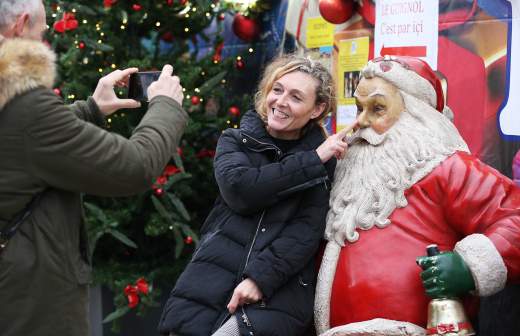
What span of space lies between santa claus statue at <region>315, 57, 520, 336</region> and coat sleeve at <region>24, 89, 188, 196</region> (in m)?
0.92

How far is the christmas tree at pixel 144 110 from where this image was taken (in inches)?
193

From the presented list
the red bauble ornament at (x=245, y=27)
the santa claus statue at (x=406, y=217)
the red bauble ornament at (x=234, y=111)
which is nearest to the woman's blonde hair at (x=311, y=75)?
the santa claus statue at (x=406, y=217)

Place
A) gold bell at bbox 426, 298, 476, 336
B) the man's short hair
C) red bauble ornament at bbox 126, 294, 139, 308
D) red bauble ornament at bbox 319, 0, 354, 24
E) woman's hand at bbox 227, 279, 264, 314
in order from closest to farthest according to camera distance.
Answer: the man's short hair
gold bell at bbox 426, 298, 476, 336
woman's hand at bbox 227, 279, 264, 314
red bauble ornament at bbox 319, 0, 354, 24
red bauble ornament at bbox 126, 294, 139, 308

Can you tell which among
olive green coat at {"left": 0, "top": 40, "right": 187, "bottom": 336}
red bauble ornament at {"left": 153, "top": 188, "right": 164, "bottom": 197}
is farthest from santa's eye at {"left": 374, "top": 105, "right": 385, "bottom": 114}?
red bauble ornament at {"left": 153, "top": 188, "right": 164, "bottom": 197}

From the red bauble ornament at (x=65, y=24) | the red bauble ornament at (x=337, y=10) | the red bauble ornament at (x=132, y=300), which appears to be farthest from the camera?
the red bauble ornament at (x=132, y=300)

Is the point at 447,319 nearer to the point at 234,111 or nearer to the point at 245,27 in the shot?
the point at 234,111

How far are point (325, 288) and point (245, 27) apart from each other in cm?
351

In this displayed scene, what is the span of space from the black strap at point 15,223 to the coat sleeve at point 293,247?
0.89 metres

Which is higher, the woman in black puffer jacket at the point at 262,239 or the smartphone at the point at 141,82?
the smartphone at the point at 141,82

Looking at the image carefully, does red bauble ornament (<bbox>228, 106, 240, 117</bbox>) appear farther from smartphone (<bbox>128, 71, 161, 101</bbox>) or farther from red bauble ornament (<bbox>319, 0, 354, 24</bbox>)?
smartphone (<bbox>128, 71, 161, 101</bbox>)

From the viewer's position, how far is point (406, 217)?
267 cm

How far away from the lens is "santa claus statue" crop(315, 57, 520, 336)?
8.27 feet

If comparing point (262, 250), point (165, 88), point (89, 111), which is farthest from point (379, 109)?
point (89, 111)

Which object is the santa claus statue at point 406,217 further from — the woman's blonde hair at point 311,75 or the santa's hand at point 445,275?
the woman's blonde hair at point 311,75
